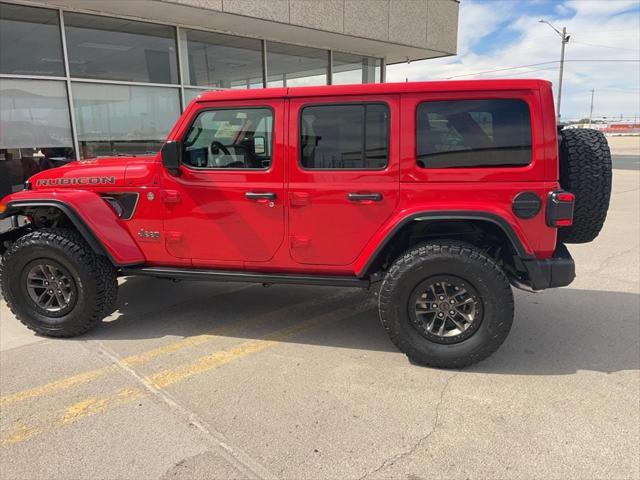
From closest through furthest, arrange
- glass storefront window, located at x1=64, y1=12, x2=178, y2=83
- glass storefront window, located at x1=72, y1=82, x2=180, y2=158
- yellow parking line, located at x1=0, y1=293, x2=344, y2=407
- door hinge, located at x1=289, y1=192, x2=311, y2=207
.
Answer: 1. yellow parking line, located at x1=0, y1=293, x2=344, y2=407
2. door hinge, located at x1=289, y1=192, x2=311, y2=207
3. glass storefront window, located at x1=64, y1=12, x2=178, y2=83
4. glass storefront window, located at x1=72, y1=82, x2=180, y2=158

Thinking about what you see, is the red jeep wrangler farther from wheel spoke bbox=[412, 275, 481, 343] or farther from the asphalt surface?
the asphalt surface

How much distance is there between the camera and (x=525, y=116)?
10.1ft

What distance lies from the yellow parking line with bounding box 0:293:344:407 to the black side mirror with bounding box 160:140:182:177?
138 centimetres

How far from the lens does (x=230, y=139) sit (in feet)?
11.7

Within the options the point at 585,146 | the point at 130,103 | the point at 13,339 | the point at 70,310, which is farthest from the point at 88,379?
the point at 130,103

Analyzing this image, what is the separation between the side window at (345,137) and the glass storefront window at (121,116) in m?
5.35

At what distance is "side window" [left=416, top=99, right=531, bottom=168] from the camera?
10.2 ft

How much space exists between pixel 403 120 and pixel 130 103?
21.8ft

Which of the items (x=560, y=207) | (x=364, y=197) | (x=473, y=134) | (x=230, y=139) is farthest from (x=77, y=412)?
(x=560, y=207)

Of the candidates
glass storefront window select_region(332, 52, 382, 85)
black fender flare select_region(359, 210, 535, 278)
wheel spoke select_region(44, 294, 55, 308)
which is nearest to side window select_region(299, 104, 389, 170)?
black fender flare select_region(359, 210, 535, 278)

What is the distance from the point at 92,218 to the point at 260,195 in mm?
1373

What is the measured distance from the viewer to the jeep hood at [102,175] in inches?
145

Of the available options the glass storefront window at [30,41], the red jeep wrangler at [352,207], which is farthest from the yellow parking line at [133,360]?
the glass storefront window at [30,41]

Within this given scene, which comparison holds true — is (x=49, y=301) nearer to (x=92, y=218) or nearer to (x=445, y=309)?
(x=92, y=218)
